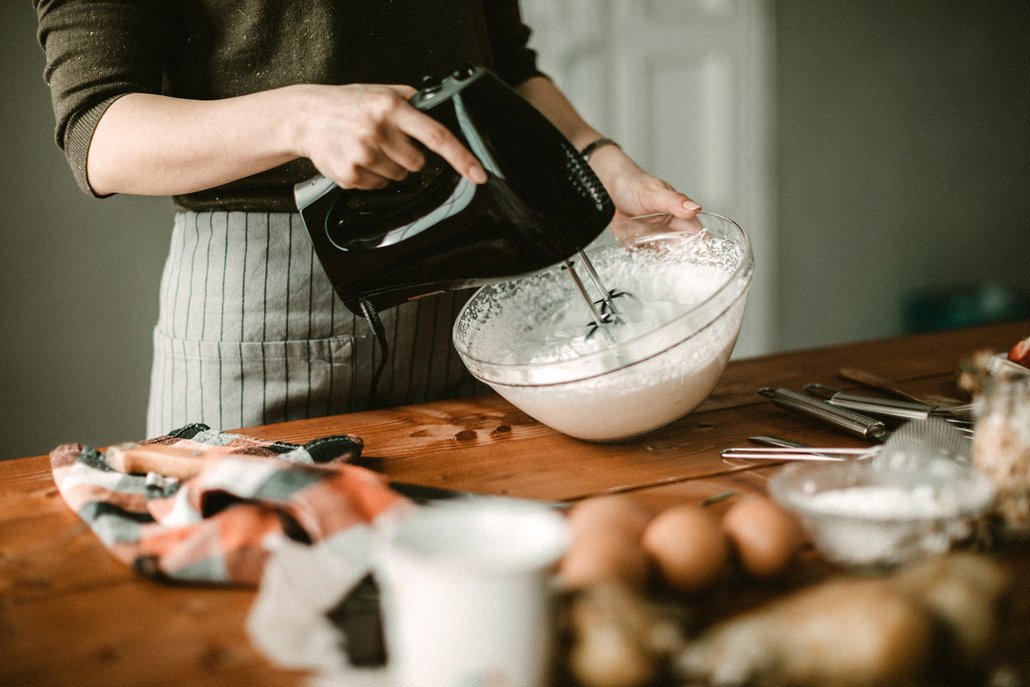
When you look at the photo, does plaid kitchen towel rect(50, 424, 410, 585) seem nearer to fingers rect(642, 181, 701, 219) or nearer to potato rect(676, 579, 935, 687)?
potato rect(676, 579, 935, 687)

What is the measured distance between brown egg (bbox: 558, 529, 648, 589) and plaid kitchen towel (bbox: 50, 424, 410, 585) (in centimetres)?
17

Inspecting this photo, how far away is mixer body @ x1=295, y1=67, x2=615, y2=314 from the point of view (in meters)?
0.86

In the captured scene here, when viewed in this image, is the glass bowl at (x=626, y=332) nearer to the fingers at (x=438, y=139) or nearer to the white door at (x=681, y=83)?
the fingers at (x=438, y=139)

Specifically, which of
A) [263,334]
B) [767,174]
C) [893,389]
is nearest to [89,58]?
[263,334]

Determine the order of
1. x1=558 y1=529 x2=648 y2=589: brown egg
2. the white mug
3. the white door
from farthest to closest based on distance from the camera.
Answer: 1. the white door
2. x1=558 y1=529 x2=648 y2=589: brown egg
3. the white mug

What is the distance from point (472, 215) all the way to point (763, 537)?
0.44m

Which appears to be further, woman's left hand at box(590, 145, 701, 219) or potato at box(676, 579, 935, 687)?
woman's left hand at box(590, 145, 701, 219)

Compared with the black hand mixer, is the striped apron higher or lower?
lower

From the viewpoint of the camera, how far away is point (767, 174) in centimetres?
335

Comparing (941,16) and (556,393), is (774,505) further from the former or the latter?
(941,16)

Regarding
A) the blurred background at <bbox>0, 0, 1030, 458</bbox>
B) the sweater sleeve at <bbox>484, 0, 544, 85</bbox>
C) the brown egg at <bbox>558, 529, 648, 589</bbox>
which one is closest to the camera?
the brown egg at <bbox>558, 529, 648, 589</bbox>

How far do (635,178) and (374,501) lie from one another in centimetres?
67

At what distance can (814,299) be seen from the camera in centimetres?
362

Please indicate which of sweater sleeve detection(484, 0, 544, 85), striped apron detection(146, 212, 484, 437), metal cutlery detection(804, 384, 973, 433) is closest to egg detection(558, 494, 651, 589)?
metal cutlery detection(804, 384, 973, 433)
